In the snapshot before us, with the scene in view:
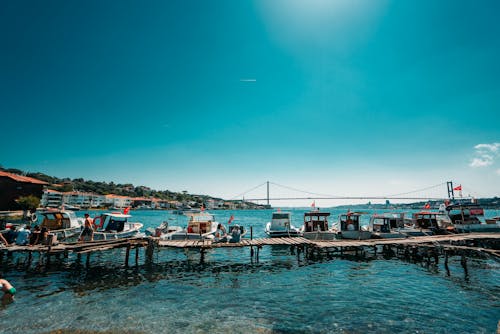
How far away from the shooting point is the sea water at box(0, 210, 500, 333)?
30.8ft

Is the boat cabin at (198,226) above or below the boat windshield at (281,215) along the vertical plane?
below

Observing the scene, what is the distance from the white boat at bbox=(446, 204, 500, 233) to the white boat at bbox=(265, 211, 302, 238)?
1683cm

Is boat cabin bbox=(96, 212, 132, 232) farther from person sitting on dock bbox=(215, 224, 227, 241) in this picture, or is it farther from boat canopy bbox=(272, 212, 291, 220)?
boat canopy bbox=(272, 212, 291, 220)

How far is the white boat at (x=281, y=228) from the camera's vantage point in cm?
2484

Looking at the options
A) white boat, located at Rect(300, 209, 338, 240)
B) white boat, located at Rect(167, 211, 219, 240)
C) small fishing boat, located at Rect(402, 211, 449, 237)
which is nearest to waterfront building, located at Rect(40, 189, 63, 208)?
white boat, located at Rect(167, 211, 219, 240)

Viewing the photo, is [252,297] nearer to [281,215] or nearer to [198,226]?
[198,226]

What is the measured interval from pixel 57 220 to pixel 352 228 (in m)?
29.6

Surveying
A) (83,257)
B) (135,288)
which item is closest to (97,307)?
(135,288)

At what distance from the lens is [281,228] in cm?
2588

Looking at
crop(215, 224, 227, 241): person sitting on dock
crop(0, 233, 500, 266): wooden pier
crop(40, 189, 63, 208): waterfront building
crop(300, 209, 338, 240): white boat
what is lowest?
crop(0, 233, 500, 266): wooden pier

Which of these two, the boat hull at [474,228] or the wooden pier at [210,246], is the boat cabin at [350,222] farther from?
the boat hull at [474,228]

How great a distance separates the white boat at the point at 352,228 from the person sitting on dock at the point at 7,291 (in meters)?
22.3

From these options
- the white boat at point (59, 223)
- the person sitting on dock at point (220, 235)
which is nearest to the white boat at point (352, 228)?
the person sitting on dock at point (220, 235)

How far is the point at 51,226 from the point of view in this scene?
25.7m
